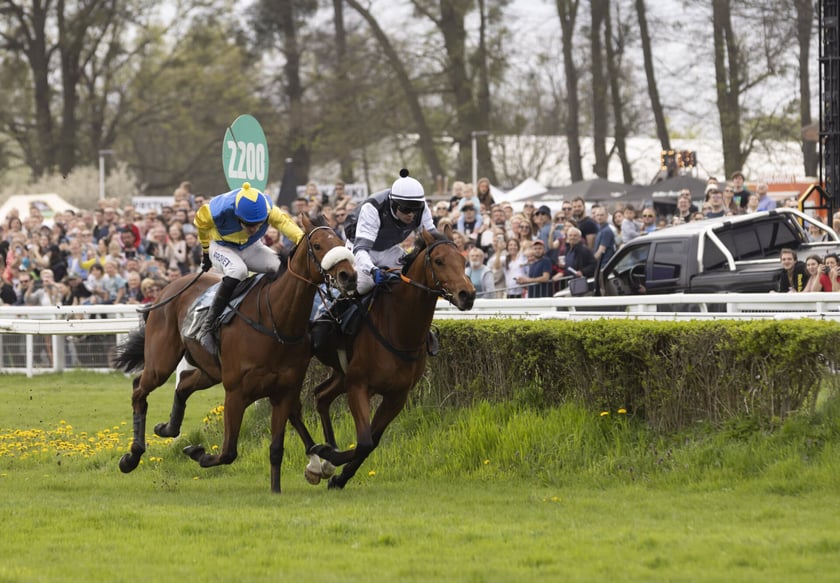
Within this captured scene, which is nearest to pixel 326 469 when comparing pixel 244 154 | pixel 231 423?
pixel 231 423

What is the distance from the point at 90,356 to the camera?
19219 millimetres

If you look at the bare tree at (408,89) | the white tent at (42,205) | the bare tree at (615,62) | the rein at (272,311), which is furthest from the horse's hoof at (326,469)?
the bare tree at (408,89)

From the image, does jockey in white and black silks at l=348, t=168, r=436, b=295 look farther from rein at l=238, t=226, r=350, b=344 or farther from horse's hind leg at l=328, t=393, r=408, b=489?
horse's hind leg at l=328, t=393, r=408, b=489

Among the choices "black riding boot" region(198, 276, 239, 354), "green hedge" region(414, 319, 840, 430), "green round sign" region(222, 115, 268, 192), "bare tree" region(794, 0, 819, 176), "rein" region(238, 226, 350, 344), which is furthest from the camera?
"bare tree" region(794, 0, 819, 176)

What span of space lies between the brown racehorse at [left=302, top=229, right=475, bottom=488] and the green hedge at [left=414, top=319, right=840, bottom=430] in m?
1.26

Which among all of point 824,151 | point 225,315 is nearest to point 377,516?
point 225,315

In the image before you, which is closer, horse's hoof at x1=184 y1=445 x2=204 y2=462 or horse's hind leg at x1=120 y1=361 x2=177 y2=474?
horse's hoof at x1=184 y1=445 x2=204 y2=462

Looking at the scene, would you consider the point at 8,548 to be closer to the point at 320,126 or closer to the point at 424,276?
the point at 424,276

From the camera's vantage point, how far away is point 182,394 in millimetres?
10859

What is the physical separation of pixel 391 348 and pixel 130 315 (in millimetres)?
9460

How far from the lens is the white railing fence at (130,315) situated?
34.3ft

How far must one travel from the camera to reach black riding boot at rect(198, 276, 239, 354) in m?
9.66

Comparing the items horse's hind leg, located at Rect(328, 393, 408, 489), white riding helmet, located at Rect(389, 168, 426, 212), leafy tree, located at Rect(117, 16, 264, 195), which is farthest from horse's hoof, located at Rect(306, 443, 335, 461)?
leafy tree, located at Rect(117, 16, 264, 195)

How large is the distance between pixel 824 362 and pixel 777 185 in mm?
21182
